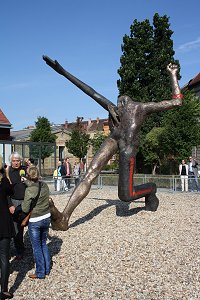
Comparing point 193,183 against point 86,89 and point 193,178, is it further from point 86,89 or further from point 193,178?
point 86,89

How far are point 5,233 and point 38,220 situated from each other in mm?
671

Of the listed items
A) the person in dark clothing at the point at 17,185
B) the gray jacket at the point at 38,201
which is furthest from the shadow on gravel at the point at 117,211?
the gray jacket at the point at 38,201

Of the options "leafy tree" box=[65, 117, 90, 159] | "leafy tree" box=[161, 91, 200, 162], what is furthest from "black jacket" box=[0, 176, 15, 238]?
"leafy tree" box=[65, 117, 90, 159]

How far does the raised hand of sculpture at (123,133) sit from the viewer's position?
7309 millimetres

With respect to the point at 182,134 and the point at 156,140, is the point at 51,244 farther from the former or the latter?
the point at 156,140

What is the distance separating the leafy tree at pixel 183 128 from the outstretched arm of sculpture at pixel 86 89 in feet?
53.3

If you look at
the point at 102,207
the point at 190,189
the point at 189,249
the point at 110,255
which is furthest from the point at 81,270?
the point at 190,189

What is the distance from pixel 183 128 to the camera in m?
23.6

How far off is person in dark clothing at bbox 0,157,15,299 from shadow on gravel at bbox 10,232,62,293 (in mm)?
394

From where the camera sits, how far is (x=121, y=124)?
771 cm

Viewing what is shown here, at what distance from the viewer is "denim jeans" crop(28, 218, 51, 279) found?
16.1ft

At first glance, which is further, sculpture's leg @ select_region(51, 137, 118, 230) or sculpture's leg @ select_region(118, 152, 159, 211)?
sculpture's leg @ select_region(118, 152, 159, 211)

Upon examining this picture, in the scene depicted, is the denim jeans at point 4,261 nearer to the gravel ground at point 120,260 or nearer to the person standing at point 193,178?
the gravel ground at point 120,260

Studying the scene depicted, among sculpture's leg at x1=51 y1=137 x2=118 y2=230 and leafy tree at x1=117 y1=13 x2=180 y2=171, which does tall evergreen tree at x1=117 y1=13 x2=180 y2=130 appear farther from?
sculpture's leg at x1=51 y1=137 x2=118 y2=230
